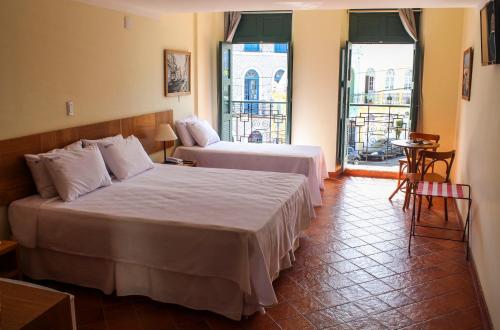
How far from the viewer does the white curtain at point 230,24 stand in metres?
6.98

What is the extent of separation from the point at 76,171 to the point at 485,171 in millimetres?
3056

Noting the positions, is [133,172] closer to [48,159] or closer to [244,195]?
[48,159]

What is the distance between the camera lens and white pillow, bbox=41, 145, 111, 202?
338 cm

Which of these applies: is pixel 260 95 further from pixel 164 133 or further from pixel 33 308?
pixel 33 308

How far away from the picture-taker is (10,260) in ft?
10.0

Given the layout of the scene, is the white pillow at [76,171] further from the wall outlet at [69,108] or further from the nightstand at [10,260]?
the nightstand at [10,260]

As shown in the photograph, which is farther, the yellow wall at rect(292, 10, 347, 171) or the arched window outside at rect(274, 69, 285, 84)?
the arched window outside at rect(274, 69, 285, 84)

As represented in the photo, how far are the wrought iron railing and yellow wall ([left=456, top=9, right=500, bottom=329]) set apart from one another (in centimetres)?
275

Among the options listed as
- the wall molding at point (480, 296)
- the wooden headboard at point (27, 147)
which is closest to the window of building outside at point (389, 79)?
the wall molding at point (480, 296)

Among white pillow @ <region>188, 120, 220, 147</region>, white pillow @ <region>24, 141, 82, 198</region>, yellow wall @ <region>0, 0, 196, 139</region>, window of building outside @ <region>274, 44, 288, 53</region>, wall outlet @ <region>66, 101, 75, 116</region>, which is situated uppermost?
window of building outside @ <region>274, 44, 288, 53</region>

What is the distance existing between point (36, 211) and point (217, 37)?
4472mm

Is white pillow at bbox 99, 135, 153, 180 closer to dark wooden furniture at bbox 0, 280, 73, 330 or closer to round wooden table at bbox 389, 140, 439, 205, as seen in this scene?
dark wooden furniture at bbox 0, 280, 73, 330

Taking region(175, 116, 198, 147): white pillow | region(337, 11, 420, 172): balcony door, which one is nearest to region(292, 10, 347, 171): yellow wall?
region(337, 11, 420, 172): balcony door

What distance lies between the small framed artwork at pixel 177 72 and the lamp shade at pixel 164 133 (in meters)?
0.51
